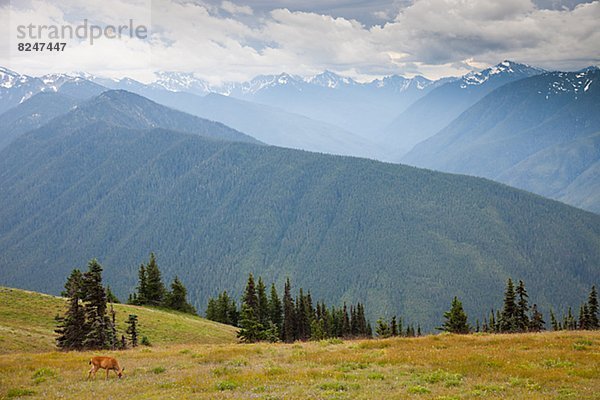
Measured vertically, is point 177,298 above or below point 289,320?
above

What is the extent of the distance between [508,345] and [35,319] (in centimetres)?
5057

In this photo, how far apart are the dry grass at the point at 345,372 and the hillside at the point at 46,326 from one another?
14.0 m

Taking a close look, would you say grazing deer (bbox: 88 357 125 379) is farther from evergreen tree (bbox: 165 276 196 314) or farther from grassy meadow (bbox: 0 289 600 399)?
evergreen tree (bbox: 165 276 196 314)

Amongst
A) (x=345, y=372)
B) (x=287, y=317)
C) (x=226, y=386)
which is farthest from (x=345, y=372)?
(x=287, y=317)

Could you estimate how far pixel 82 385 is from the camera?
69.6 feet

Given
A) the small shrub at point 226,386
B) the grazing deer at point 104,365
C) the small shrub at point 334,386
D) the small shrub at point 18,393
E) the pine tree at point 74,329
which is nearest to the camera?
the small shrub at point 334,386

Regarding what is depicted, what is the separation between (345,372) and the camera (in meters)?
22.7

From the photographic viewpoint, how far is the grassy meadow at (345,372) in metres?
18.6

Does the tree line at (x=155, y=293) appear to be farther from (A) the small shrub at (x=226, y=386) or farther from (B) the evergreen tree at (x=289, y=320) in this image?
(A) the small shrub at (x=226, y=386)

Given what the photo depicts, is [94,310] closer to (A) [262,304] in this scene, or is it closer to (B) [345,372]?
(B) [345,372]

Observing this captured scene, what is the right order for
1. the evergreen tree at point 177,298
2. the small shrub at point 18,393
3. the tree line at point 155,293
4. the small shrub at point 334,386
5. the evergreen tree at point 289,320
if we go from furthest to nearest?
the evergreen tree at point 177,298 < the tree line at point 155,293 < the evergreen tree at point 289,320 < the small shrub at point 18,393 < the small shrub at point 334,386

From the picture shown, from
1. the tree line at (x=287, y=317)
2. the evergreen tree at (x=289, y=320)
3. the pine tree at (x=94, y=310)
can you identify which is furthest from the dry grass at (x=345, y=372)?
the evergreen tree at (x=289, y=320)

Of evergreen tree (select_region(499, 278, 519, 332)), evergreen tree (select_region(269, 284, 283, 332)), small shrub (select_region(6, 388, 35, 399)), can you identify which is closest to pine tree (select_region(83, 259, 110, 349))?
small shrub (select_region(6, 388, 35, 399))

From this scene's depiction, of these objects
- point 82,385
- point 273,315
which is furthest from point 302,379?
point 273,315
